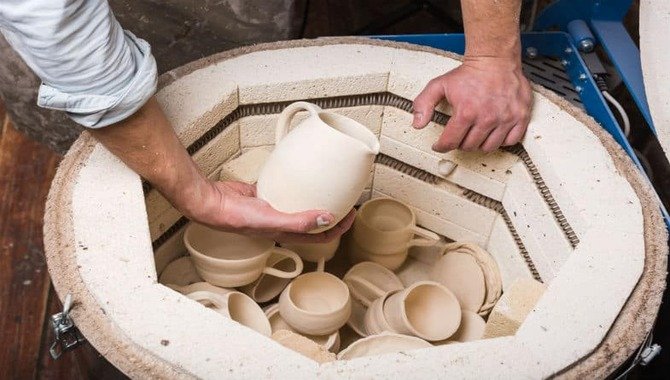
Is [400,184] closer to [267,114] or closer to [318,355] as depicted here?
[267,114]

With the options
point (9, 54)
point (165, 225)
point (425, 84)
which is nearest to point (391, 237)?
point (425, 84)

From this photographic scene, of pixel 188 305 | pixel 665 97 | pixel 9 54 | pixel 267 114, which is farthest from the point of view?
pixel 9 54

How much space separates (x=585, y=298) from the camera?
846 mm

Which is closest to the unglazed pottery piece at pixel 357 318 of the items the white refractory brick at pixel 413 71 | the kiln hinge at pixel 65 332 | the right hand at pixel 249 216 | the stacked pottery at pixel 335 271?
the stacked pottery at pixel 335 271

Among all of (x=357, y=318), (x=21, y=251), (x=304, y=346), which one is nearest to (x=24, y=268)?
(x=21, y=251)

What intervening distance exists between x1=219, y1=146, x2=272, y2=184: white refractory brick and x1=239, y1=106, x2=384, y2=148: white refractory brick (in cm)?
2

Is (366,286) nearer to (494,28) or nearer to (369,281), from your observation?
(369,281)

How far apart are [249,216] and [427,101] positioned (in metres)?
0.34

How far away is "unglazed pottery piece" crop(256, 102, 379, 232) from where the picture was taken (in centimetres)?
87

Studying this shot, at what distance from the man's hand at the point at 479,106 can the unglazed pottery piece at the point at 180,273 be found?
42cm

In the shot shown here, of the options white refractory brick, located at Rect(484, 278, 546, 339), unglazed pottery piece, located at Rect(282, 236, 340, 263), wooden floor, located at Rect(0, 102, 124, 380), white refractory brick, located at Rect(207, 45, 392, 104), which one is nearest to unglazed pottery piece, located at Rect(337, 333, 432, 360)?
white refractory brick, located at Rect(484, 278, 546, 339)

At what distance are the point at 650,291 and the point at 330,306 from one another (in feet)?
1.51

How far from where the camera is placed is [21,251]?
1.63 metres

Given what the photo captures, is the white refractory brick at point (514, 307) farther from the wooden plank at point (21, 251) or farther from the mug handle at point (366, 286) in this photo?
the wooden plank at point (21, 251)
